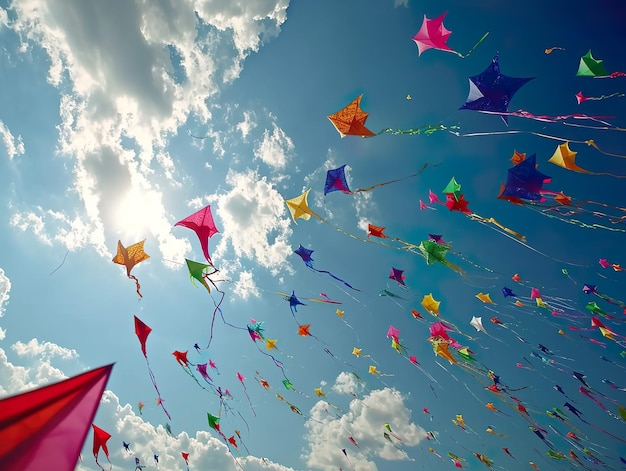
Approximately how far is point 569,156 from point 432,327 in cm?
798

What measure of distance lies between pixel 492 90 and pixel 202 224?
29.0 ft

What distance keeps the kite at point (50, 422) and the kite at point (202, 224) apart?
6.27 meters

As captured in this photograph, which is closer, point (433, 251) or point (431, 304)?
point (433, 251)

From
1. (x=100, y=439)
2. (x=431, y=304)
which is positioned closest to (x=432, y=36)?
(x=431, y=304)

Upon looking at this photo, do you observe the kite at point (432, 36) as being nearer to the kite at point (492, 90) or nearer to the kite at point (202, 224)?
the kite at point (492, 90)

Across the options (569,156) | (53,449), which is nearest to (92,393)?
(53,449)

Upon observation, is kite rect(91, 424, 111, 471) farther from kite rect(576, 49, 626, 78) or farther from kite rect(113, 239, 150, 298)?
kite rect(576, 49, 626, 78)

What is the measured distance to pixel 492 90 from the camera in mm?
7785

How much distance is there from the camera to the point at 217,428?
14328 millimetres

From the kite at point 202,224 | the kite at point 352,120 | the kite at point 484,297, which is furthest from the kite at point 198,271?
the kite at point 484,297

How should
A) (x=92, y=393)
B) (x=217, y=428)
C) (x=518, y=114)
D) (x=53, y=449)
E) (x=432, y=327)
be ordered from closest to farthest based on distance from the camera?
(x=53, y=449) → (x=92, y=393) → (x=518, y=114) → (x=432, y=327) → (x=217, y=428)

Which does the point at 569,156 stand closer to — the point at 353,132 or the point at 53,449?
the point at 353,132

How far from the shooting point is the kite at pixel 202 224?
9.14 meters

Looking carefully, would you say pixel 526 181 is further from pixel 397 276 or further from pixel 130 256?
pixel 130 256
